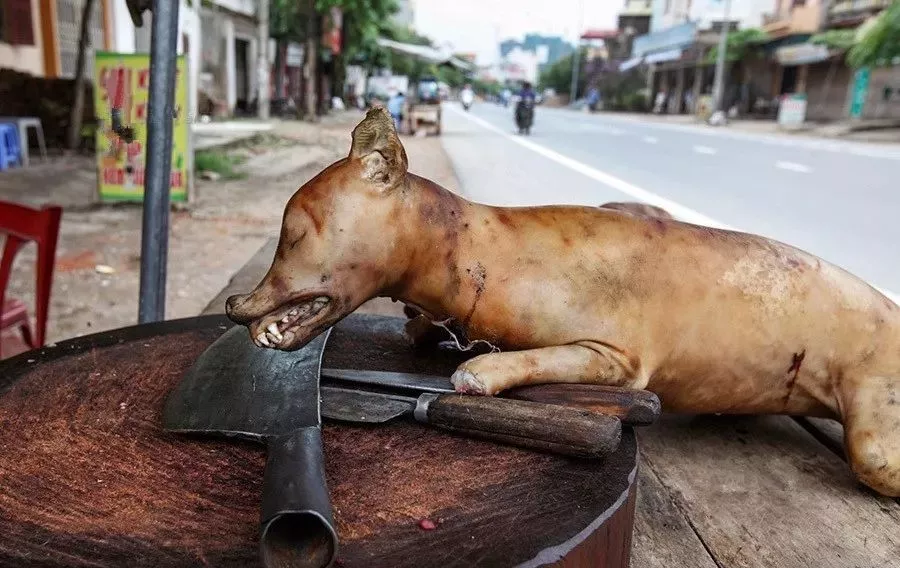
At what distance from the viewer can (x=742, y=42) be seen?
28656 millimetres

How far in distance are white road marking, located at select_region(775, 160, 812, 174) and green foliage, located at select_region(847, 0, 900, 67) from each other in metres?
9.72

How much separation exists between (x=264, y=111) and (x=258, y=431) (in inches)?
732

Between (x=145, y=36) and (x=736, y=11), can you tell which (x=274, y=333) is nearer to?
(x=145, y=36)

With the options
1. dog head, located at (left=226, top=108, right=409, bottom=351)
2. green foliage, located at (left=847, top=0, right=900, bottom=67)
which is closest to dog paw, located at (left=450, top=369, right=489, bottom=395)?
dog head, located at (left=226, top=108, right=409, bottom=351)

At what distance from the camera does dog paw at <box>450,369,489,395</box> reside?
1145 millimetres

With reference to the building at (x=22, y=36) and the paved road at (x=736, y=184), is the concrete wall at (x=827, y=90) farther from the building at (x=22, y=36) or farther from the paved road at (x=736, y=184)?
the building at (x=22, y=36)

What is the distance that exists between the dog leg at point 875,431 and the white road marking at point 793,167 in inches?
346

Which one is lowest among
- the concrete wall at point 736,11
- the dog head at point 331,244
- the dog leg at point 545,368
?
the dog leg at point 545,368

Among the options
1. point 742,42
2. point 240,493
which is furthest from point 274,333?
point 742,42

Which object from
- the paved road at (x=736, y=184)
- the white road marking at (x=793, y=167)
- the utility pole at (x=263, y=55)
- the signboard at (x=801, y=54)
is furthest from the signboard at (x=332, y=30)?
the signboard at (x=801, y=54)

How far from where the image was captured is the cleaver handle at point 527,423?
3.33 feet

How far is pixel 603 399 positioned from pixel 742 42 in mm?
31273

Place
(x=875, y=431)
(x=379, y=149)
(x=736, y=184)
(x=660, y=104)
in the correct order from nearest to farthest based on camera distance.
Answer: (x=379, y=149) → (x=875, y=431) → (x=736, y=184) → (x=660, y=104)

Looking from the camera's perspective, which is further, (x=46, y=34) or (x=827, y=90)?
(x=827, y=90)
